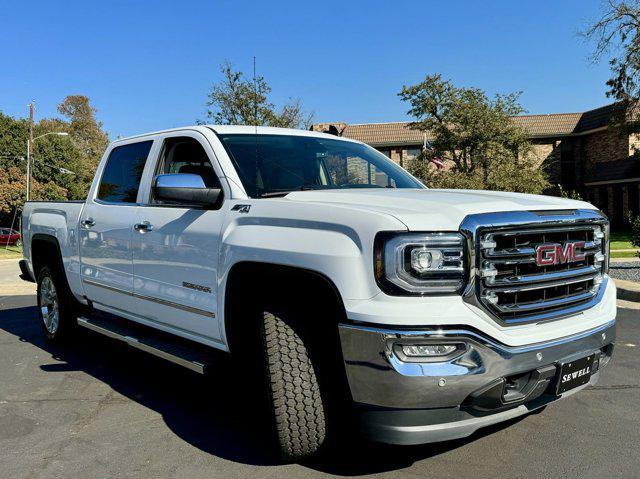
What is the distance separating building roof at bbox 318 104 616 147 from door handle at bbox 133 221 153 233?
33.7 m

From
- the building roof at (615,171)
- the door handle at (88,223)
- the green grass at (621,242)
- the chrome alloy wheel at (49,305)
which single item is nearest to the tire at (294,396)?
the door handle at (88,223)

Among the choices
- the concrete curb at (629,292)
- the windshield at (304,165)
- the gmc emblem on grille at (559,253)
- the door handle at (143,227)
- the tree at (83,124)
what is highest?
the tree at (83,124)

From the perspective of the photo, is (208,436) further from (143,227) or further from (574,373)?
(574,373)

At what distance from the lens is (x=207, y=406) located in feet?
14.2

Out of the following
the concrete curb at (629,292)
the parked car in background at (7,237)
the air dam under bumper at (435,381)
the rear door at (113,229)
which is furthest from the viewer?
the parked car in background at (7,237)

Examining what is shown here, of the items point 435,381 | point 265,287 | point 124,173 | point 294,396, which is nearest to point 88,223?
point 124,173

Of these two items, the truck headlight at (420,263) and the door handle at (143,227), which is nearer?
the truck headlight at (420,263)

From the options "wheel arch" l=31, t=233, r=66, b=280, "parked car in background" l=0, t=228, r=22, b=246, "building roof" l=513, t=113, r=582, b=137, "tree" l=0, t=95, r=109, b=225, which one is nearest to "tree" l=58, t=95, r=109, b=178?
"tree" l=0, t=95, r=109, b=225

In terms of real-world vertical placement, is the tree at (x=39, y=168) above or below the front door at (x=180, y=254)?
above

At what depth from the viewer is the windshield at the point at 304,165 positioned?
3.78 meters

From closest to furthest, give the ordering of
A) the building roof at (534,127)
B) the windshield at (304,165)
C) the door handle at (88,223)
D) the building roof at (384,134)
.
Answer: the windshield at (304,165) → the door handle at (88,223) → the building roof at (534,127) → the building roof at (384,134)

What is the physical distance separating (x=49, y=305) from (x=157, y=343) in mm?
2725

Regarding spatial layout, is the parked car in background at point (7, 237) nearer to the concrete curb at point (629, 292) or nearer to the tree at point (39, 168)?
the tree at point (39, 168)

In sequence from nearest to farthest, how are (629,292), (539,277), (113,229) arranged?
(539,277) → (113,229) → (629,292)
